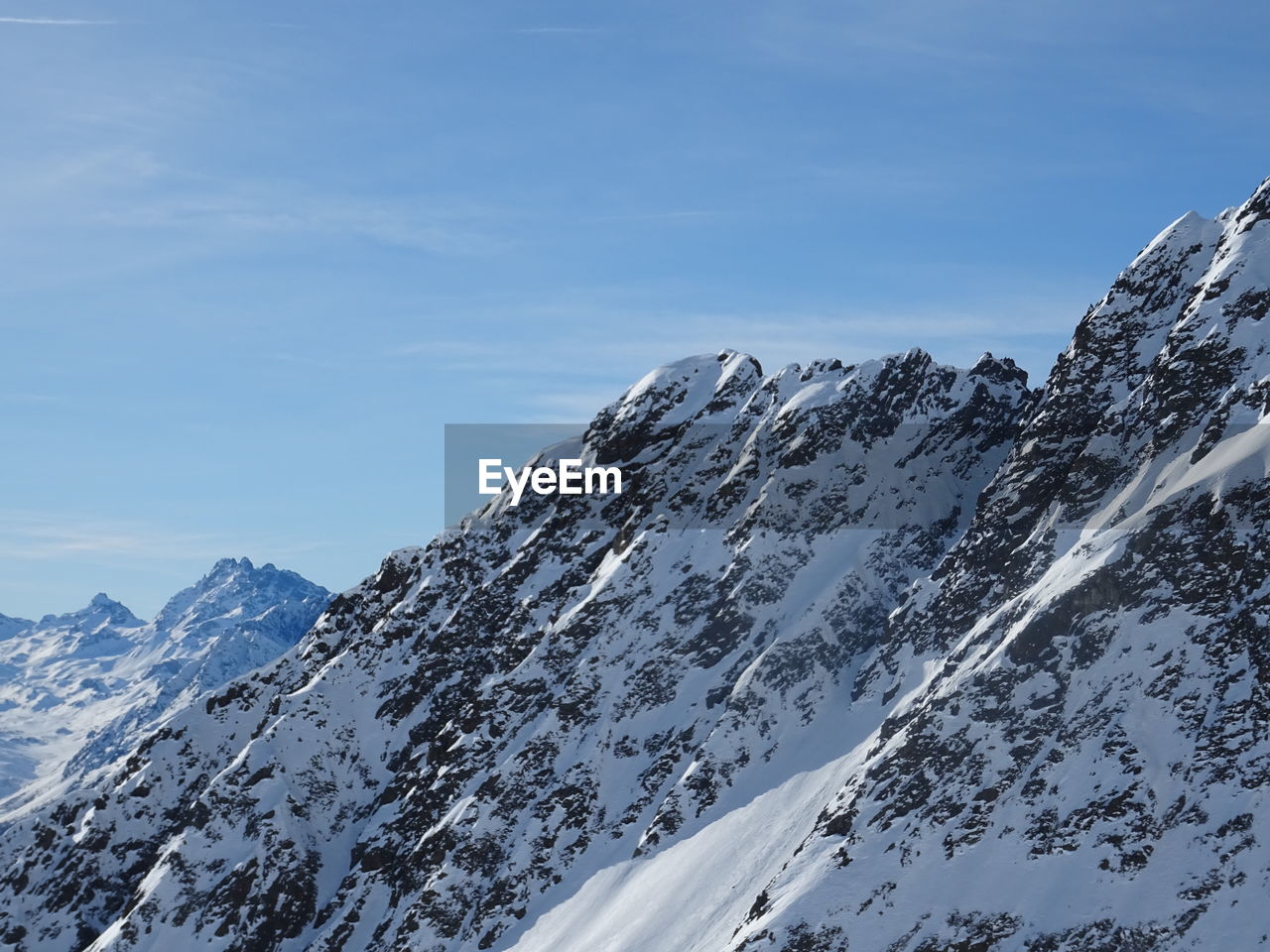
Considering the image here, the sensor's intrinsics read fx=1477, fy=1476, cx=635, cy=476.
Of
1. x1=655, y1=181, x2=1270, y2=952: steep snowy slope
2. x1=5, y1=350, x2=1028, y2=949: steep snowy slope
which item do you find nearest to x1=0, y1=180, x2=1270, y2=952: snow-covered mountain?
x1=655, y1=181, x2=1270, y2=952: steep snowy slope

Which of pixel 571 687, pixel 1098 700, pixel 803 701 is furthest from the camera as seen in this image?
pixel 571 687

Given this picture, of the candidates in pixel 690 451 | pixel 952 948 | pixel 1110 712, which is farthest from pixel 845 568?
pixel 952 948

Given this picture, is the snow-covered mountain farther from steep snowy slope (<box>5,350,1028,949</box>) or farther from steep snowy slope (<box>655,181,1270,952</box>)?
steep snowy slope (<box>5,350,1028,949</box>)

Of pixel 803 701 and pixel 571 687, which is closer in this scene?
pixel 803 701

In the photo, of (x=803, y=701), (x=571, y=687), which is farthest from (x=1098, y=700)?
(x=571, y=687)

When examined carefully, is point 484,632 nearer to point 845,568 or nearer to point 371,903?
point 371,903

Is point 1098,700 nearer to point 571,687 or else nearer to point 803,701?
point 803,701

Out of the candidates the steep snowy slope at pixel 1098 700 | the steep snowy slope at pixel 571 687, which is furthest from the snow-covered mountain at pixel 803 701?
the steep snowy slope at pixel 571 687

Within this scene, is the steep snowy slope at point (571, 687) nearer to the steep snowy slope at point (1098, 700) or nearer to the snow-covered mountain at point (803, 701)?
the snow-covered mountain at point (803, 701)
